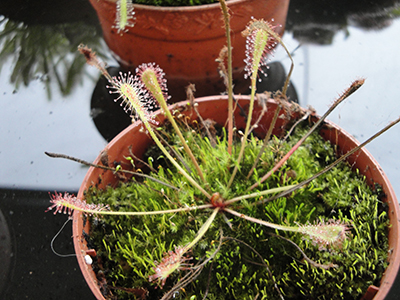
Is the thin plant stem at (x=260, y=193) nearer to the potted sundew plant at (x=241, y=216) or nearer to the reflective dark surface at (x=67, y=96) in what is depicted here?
the potted sundew plant at (x=241, y=216)

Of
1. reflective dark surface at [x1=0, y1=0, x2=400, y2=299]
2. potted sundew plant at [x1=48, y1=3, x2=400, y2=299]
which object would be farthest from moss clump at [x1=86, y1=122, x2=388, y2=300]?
reflective dark surface at [x1=0, y1=0, x2=400, y2=299]

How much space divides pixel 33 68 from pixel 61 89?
18cm

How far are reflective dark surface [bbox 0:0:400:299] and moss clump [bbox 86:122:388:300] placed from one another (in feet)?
1.10

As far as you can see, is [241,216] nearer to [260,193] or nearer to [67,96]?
[260,193]

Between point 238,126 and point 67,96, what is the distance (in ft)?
2.50

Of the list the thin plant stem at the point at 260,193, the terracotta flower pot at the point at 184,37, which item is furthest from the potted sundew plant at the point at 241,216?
the terracotta flower pot at the point at 184,37

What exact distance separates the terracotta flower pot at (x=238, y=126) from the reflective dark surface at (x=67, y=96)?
0.35m

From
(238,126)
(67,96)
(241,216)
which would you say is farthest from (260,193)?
(67,96)

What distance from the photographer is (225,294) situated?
661 mm

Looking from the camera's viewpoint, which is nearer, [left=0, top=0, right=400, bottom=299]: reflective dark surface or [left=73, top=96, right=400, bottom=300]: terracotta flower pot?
[left=73, top=96, right=400, bottom=300]: terracotta flower pot

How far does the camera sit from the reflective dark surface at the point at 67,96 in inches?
39.6

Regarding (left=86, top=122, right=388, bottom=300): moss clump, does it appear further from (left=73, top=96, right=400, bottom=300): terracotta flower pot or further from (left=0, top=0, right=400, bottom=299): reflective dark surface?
(left=0, top=0, right=400, bottom=299): reflective dark surface

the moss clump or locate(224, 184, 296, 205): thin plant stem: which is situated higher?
locate(224, 184, 296, 205): thin plant stem

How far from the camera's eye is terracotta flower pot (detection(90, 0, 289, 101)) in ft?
3.00
